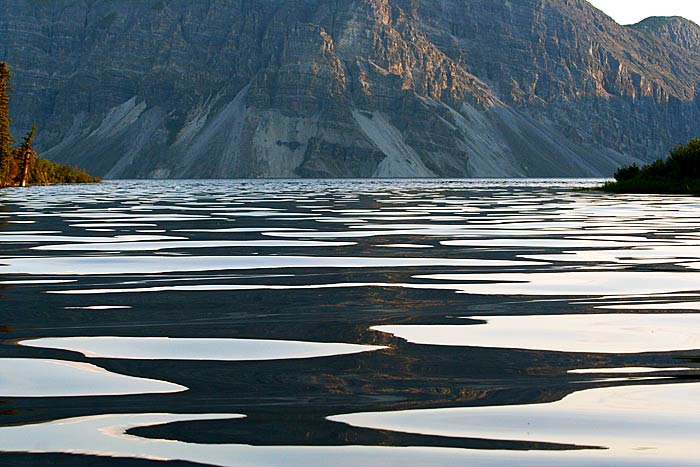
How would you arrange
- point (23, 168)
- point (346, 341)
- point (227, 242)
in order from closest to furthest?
1. point (346, 341)
2. point (227, 242)
3. point (23, 168)

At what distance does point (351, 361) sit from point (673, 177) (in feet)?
264

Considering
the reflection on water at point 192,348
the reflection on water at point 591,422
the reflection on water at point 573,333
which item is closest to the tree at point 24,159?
the reflection on water at point 192,348

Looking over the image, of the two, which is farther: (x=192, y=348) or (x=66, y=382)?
(x=192, y=348)

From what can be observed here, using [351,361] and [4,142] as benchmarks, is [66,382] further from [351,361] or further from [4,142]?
[4,142]

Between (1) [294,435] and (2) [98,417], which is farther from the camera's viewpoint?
(2) [98,417]

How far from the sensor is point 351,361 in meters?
8.83

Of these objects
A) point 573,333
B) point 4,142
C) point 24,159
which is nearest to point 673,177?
point 4,142

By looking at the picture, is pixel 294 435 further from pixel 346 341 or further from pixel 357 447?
pixel 346 341

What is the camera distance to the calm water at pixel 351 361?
619 cm

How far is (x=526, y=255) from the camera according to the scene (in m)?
20.5

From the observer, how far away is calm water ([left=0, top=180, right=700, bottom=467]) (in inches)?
244

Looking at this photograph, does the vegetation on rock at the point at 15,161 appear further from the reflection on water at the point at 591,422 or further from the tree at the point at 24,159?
the reflection on water at the point at 591,422

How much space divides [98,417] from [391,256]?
13.6m

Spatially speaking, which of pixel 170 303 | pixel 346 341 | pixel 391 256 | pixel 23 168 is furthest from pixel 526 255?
pixel 23 168
